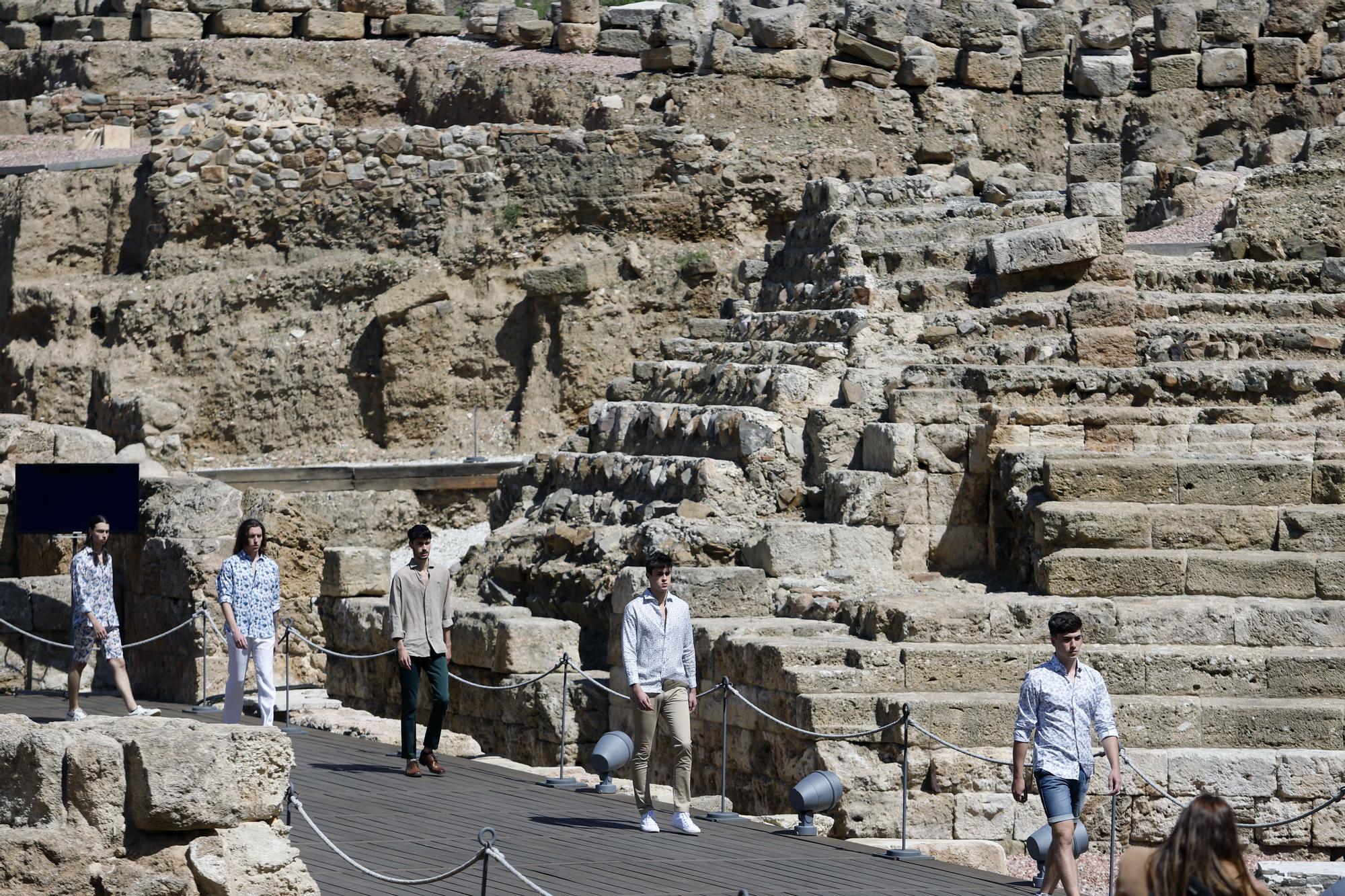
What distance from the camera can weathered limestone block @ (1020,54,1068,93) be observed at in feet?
88.3

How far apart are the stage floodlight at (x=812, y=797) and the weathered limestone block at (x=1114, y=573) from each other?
2.65 m

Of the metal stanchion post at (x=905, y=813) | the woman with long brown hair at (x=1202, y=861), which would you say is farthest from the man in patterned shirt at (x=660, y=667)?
the woman with long brown hair at (x=1202, y=861)

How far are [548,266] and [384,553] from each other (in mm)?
8874

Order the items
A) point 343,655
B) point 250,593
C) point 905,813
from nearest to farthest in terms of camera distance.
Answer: point 905,813 → point 250,593 → point 343,655

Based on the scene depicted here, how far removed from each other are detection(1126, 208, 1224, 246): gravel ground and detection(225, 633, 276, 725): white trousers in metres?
9.47

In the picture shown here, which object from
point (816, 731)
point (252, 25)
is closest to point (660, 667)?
point (816, 731)

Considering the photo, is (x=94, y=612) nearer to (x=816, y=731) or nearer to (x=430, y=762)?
(x=430, y=762)

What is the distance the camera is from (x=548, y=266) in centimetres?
2450

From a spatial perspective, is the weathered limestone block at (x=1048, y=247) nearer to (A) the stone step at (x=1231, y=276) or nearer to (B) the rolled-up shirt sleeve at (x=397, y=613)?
(A) the stone step at (x=1231, y=276)

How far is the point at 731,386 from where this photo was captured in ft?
55.4

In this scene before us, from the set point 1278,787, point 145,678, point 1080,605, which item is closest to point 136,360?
point 145,678

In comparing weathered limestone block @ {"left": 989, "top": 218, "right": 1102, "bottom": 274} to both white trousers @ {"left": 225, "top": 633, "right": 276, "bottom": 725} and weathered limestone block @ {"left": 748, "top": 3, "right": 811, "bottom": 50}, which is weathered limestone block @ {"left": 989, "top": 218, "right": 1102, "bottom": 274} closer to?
white trousers @ {"left": 225, "top": 633, "right": 276, "bottom": 725}

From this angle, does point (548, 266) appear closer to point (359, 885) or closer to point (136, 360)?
point (136, 360)

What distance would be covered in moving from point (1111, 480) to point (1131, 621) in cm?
130
